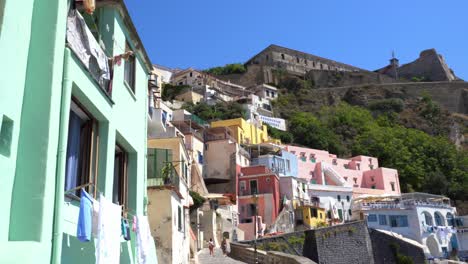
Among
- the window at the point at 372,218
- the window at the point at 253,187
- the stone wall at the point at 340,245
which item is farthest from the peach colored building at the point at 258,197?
the window at the point at 372,218

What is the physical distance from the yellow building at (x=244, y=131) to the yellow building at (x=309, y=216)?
1392cm

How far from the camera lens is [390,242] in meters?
38.3

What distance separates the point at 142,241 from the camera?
33.0ft

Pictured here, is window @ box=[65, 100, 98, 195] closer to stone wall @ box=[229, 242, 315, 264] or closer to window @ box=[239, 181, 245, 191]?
stone wall @ box=[229, 242, 315, 264]

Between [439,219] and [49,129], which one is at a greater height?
[439,219]

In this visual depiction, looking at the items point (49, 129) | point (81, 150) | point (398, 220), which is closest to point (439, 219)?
point (398, 220)

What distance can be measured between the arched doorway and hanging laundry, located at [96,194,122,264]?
44.4 m

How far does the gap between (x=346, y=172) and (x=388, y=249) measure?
24743mm

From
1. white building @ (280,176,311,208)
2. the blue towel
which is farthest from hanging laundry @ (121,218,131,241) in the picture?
white building @ (280,176,311,208)

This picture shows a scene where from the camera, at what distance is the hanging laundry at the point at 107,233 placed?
7.39 meters

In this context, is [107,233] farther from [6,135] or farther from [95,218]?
[6,135]

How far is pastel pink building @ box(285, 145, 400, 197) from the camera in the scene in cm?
5766

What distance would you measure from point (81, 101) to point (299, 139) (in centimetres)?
6593

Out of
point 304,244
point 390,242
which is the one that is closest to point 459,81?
point 390,242
